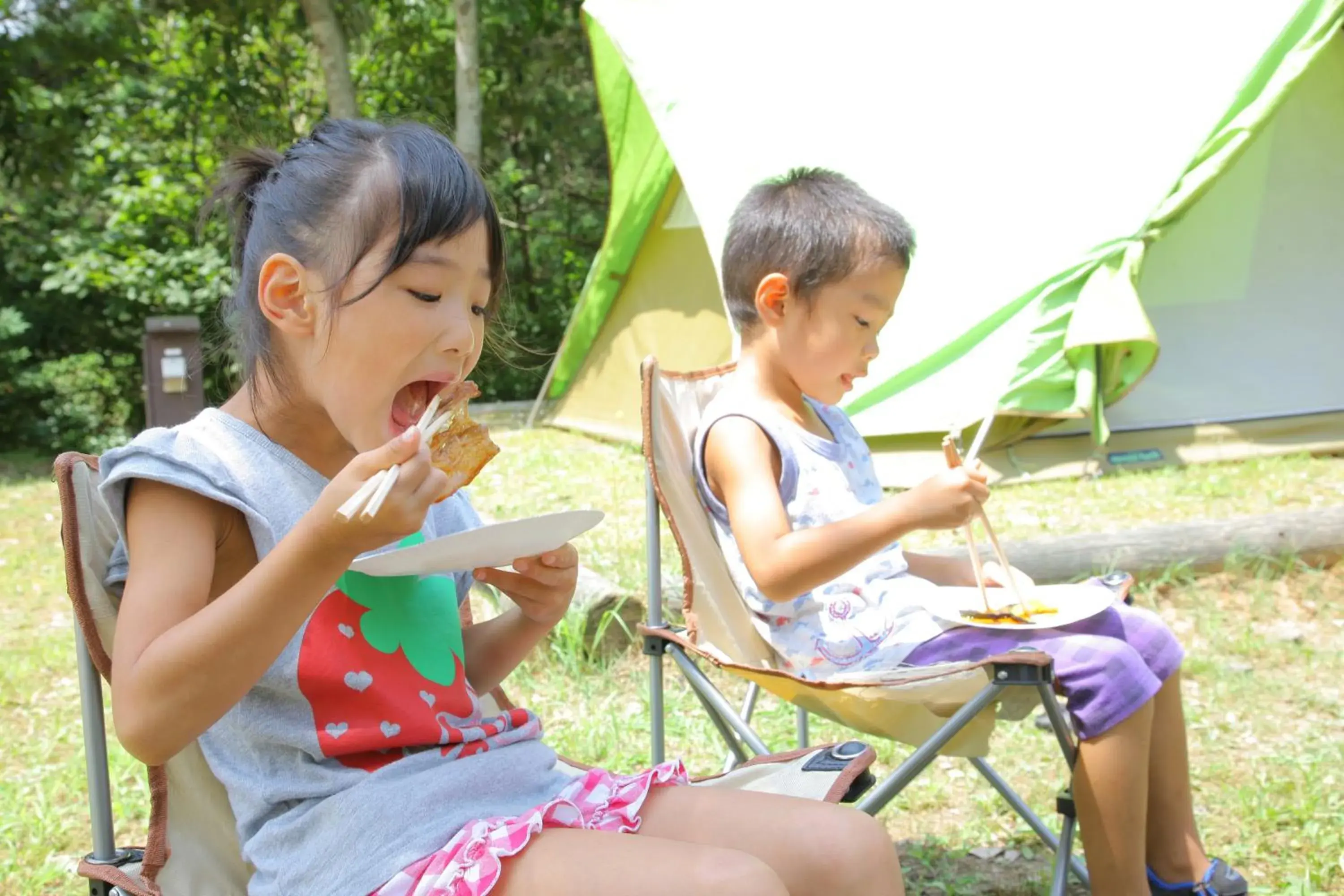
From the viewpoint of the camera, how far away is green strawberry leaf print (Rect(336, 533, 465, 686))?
1.31 meters

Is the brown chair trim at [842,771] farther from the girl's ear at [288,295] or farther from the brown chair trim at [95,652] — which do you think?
the girl's ear at [288,295]

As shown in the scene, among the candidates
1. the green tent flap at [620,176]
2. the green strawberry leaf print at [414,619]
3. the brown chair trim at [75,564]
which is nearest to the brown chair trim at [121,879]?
the brown chair trim at [75,564]

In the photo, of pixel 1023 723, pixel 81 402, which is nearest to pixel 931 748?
pixel 1023 723

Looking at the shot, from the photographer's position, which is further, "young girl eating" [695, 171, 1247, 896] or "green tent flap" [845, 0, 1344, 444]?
"green tent flap" [845, 0, 1344, 444]

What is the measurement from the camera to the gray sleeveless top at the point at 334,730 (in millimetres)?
1179

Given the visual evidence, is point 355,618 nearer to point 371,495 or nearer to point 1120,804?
point 371,495

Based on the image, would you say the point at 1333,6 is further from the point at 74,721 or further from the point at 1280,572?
the point at 74,721

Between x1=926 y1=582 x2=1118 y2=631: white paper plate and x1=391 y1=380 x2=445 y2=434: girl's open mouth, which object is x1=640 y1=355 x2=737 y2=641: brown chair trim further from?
x1=391 y1=380 x2=445 y2=434: girl's open mouth

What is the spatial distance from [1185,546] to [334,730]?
3.12 meters

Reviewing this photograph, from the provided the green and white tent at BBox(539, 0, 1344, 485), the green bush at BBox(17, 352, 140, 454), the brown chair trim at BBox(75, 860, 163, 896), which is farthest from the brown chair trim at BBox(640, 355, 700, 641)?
the green bush at BBox(17, 352, 140, 454)

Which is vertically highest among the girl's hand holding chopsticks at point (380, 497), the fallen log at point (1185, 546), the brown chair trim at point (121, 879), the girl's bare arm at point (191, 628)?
the girl's hand holding chopsticks at point (380, 497)

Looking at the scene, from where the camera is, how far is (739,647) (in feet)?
7.04

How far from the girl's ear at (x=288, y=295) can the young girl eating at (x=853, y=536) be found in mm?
845

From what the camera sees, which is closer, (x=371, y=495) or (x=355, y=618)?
(x=371, y=495)
